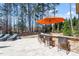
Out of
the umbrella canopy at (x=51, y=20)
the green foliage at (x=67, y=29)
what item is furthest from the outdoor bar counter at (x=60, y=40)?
the umbrella canopy at (x=51, y=20)

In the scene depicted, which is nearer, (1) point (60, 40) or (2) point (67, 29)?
(2) point (67, 29)

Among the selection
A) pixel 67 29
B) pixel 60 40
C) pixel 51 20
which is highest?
pixel 51 20

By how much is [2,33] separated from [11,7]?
45cm

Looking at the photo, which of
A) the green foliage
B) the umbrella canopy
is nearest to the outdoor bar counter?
the green foliage

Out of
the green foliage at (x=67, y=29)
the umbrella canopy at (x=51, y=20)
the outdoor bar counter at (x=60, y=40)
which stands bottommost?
the outdoor bar counter at (x=60, y=40)

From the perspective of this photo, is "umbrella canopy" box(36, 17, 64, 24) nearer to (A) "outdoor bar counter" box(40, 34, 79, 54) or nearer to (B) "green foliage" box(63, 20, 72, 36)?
(B) "green foliage" box(63, 20, 72, 36)

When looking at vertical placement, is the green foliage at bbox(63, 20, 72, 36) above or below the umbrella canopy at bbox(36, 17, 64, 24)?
below

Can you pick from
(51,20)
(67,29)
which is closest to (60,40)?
(67,29)

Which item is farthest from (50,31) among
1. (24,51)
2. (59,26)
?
(24,51)

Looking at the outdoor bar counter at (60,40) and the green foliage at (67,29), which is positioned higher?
the green foliage at (67,29)

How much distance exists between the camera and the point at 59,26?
4.95 metres

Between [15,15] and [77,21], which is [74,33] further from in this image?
[15,15]

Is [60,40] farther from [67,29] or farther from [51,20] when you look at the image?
[51,20]

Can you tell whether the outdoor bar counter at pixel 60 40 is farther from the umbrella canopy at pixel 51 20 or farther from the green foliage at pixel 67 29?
the umbrella canopy at pixel 51 20
